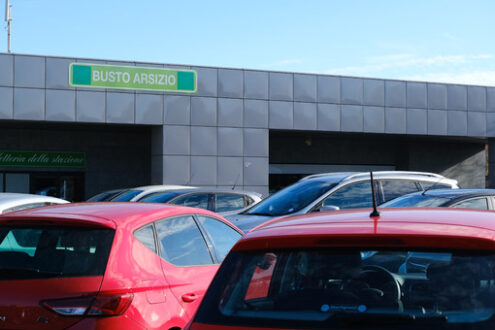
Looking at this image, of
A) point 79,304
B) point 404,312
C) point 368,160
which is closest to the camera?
point 404,312

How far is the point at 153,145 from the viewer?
28141 mm

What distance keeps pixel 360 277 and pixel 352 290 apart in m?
0.07

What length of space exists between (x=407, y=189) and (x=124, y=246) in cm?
694

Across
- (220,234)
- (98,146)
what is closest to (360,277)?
(220,234)

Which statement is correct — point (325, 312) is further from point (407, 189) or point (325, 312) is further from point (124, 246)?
point (407, 189)

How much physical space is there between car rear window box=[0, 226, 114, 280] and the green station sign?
72.5ft

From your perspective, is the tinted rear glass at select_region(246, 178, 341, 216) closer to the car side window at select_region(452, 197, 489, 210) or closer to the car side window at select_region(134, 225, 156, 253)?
the car side window at select_region(452, 197, 489, 210)

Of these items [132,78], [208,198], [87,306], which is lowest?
[87,306]

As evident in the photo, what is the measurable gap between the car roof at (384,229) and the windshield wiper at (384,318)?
271 mm

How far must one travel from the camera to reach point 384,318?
8.21 ft

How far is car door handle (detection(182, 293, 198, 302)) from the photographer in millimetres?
4691

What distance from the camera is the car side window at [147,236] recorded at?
4.59 metres

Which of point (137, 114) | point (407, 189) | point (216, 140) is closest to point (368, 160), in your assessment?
point (216, 140)

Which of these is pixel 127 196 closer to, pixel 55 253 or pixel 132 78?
pixel 55 253
